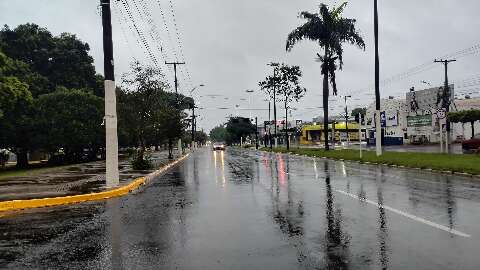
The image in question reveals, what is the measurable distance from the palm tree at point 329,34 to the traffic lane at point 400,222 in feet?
110

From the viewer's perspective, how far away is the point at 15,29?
62750mm

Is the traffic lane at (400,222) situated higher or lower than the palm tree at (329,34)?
lower

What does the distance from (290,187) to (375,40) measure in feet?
77.1

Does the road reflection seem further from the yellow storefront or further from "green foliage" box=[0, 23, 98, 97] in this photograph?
the yellow storefront

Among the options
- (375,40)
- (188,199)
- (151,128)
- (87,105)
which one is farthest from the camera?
(87,105)

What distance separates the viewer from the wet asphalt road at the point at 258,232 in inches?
264

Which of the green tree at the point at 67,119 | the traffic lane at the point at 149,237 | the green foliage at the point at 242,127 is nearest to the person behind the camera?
the traffic lane at the point at 149,237

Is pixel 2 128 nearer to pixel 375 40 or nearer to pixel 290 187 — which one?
pixel 375 40

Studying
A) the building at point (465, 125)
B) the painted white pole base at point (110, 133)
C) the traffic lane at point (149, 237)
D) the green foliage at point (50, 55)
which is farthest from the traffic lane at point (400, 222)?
the building at point (465, 125)

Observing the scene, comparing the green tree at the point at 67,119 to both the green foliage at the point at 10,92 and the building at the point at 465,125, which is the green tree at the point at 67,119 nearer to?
the green foliage at the point at 10,92

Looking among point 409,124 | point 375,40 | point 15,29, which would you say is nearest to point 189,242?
point 375,40

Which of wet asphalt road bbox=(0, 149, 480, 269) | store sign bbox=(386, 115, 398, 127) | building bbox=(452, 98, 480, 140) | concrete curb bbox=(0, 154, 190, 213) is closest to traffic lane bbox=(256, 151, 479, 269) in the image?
wet asphalt road bbox=(0, 149, 480, 269)

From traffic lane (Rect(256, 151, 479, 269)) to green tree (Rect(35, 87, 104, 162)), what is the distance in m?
37.3

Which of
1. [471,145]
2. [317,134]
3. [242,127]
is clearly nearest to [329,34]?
[471,145]
